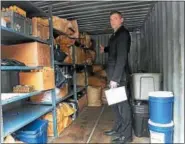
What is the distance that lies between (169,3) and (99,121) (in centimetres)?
245

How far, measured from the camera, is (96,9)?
390 centimetres

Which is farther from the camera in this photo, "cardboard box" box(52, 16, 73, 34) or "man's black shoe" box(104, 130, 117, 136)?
"cardboard box" box(52, 16, 73, 34)

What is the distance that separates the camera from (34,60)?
270 centimetres

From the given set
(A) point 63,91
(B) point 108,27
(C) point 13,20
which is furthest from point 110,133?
(B) point 108,27

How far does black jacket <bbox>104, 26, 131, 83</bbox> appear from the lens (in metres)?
2.70

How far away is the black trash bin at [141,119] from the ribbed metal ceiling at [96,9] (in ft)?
6.06

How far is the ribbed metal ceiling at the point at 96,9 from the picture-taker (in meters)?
3.57

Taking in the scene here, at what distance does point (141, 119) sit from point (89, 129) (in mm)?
975

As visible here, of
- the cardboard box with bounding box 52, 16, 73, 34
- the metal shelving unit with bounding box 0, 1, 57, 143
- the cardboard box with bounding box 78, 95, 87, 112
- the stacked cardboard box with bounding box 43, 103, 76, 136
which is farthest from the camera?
the cardboard box with bounding box 78, 95, 87, 112

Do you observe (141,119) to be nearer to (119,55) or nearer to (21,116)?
(119,55)

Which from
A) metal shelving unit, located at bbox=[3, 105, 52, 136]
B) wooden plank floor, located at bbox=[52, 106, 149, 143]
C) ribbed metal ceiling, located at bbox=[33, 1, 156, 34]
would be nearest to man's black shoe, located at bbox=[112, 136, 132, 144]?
wooden plank floor, located at bbox=[52, 106, 149, 143]

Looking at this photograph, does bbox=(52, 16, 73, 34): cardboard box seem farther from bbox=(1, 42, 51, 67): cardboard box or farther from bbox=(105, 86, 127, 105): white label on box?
bbox=(105, 86, 127, 105): white label on box

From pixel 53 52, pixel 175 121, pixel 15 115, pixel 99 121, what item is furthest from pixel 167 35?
pixel 15 115

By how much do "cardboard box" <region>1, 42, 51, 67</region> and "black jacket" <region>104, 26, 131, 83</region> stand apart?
100 centimetres
